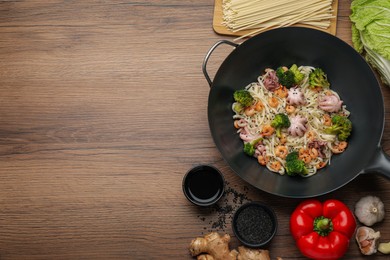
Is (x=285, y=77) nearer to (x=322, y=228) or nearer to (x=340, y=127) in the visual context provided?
(x=340, y=127)

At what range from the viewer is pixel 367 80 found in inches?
133

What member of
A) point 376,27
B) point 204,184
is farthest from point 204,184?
point 376,27

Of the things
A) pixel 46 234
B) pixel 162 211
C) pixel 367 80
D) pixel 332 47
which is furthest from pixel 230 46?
pixel 46 234

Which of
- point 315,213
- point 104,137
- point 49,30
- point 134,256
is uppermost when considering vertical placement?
point 49,30

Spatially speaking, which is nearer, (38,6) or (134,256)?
(134,256)

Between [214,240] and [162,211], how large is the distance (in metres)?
0.44

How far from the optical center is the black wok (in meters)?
3.34

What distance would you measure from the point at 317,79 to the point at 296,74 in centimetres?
15

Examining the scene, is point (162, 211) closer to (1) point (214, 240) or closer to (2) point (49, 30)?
(1) point (214, 240)

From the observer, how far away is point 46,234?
11.8 feet

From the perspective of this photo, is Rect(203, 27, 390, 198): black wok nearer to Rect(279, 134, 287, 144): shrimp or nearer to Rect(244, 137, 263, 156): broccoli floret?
Rect(244, 137, 263, 156): broccoli floret

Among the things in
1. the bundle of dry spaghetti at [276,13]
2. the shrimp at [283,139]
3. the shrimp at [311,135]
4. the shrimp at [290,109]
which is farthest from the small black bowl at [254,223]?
the bundle of dry spaghetti at [276,13]

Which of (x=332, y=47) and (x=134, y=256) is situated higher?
(x=332, y=47)

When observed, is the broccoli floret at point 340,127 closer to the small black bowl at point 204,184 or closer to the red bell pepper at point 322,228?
the red bell pepper at point 322,228
